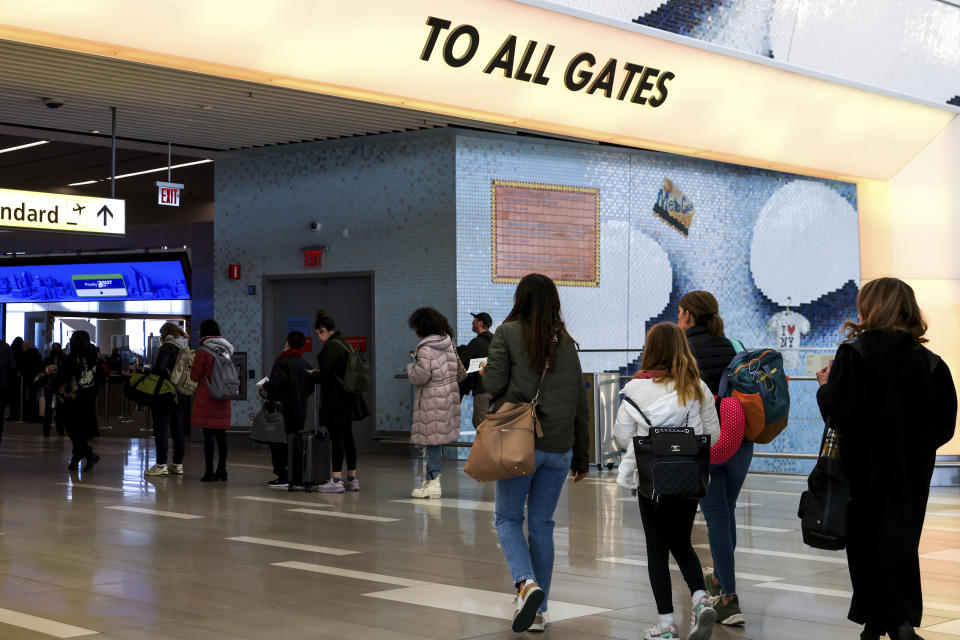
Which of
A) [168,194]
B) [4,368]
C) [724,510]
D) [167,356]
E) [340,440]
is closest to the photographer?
[724,510]

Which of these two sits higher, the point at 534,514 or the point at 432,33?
the point at 432,33

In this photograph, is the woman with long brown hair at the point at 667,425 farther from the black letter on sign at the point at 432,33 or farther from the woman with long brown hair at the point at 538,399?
the black letter on sign at the point at 432,33

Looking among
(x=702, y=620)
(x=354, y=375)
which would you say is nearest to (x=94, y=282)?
(x=354, y=375)

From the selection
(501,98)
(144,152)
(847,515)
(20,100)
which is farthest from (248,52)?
(144,152)

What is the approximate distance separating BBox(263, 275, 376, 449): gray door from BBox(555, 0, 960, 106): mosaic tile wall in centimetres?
587

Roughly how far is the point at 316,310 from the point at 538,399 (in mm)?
11015

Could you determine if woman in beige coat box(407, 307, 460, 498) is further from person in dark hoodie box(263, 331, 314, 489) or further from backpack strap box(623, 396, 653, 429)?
backpack strap box(623, 396, 653, 429)

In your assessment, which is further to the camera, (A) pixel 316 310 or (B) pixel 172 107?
(A) pixel 316 310

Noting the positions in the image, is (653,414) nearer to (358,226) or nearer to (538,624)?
(538,624)

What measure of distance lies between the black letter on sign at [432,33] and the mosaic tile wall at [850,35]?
261 centimetres

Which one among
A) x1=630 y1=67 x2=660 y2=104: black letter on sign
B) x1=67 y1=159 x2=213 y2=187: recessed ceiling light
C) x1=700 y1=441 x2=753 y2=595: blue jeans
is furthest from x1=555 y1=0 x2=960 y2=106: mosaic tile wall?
x1=67 y1=159 x2=213 y2=187: recessed ceiling light

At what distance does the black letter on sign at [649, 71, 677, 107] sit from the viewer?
1150 cm

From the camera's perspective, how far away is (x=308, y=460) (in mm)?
10922

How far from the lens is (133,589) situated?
6055 millimetres
